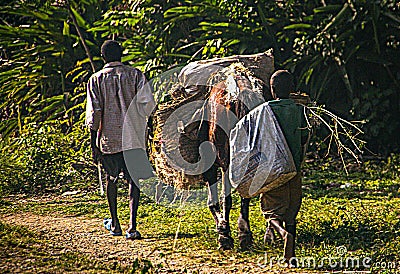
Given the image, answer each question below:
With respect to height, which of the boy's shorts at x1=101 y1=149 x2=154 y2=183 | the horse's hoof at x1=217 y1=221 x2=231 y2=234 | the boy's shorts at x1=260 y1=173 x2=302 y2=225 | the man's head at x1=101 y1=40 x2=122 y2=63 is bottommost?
the horse's hoof at x1=217 y1=221 x2=231 y2=234

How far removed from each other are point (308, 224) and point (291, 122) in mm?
1692

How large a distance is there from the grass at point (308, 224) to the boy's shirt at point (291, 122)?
842 mm

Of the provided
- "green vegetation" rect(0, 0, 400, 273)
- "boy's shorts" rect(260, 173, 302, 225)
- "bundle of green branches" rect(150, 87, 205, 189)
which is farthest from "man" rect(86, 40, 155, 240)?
"boy's shorts" rect(260, 173, 302, 225)

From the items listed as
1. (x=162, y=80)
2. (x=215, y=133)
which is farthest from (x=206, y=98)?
(x=162, y=80)

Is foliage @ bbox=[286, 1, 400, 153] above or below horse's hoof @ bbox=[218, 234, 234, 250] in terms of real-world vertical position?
above

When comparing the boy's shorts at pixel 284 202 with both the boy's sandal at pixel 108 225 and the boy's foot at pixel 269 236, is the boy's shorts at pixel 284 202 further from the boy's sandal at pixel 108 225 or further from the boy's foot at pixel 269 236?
the boy's sandal at pixel 108 225

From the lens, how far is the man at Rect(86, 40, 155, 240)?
254 inches

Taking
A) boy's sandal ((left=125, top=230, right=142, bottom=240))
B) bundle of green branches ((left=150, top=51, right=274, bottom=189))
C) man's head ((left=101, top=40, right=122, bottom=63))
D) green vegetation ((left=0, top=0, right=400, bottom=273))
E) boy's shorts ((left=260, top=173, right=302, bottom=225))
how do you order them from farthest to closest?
green vegetation ((left=0, top=0, right=400, bottom=273))
man's head ((left=101, top=40, right=122, bottom=63))
boy's sandal ((left=125, top=230, right=142, bottom=240))
bundle of green branches ((left=150, top=51, right=274, bottom=189))
boy's shorts ((left=260, top=173, right=302, bottom=225))

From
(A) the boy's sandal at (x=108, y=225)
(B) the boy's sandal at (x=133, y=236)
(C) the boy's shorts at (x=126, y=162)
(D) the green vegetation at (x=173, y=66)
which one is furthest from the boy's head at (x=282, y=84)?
(D) the green vegetation at (x=173, y=66)

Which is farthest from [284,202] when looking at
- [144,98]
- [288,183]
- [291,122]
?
[144,98]

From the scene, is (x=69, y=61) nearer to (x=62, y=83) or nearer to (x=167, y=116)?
(x=62, y=83)

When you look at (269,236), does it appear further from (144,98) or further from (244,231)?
(144,98)

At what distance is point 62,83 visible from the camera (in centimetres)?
1120

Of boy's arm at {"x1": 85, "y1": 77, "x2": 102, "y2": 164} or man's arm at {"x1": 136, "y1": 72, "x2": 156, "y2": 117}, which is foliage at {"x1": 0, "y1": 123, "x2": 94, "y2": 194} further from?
man's arm at {"x1": 136, "y1": 72, "x2": 156, "y2": 117}
